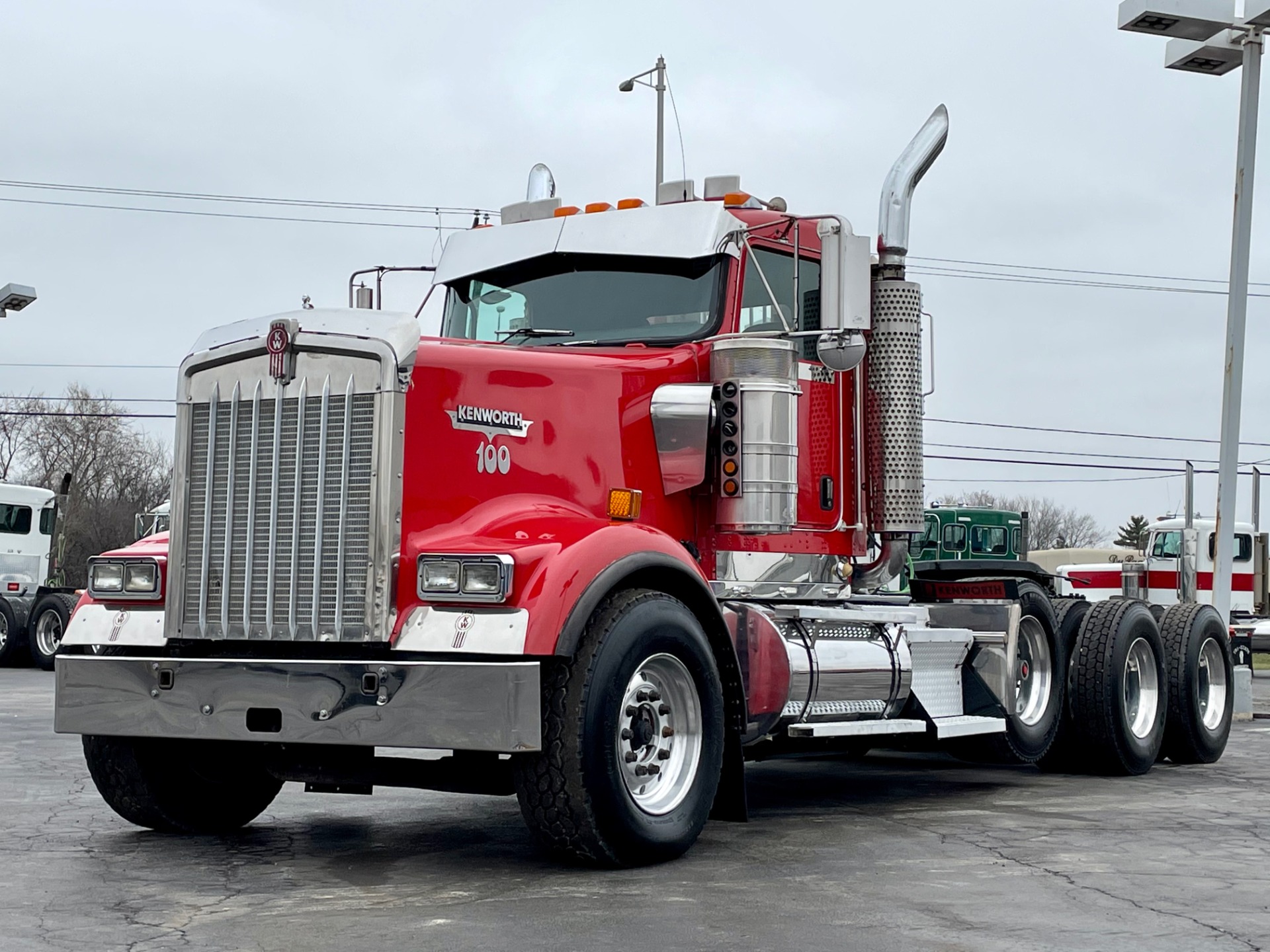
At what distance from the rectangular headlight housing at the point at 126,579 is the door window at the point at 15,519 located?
22.5 m

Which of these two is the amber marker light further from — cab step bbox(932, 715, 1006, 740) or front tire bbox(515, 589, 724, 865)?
cab step bbox(932, 715, 1006, 740)

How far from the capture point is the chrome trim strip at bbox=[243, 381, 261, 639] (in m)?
6.91

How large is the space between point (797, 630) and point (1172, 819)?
2337 mm

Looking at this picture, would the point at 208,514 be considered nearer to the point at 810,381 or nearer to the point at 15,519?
the point at 810,381

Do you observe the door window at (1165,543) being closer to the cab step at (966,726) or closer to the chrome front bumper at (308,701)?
the cab step at (966,726)

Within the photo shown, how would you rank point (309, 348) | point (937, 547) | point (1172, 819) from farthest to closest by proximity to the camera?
1. point (937, 547)
2. point (1172, 819)
3. point (309, 348)

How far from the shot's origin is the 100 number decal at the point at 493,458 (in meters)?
7.11

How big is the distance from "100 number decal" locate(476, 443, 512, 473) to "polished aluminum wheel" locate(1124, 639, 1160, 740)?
5941 mm

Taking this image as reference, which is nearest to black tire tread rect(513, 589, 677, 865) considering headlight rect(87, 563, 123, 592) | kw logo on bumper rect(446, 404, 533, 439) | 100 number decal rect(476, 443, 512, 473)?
Result: 100 number decal rect(476, 443, 512, 473)

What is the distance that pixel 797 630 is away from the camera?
8312 millimetres

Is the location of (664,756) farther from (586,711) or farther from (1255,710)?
(1255,710)

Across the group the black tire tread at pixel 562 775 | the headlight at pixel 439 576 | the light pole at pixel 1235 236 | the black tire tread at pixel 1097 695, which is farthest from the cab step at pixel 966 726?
the light pole at pixel 1235 236

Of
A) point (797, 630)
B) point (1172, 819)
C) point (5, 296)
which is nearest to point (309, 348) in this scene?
point (797, 630)

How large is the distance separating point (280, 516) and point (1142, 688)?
711 centimetres
